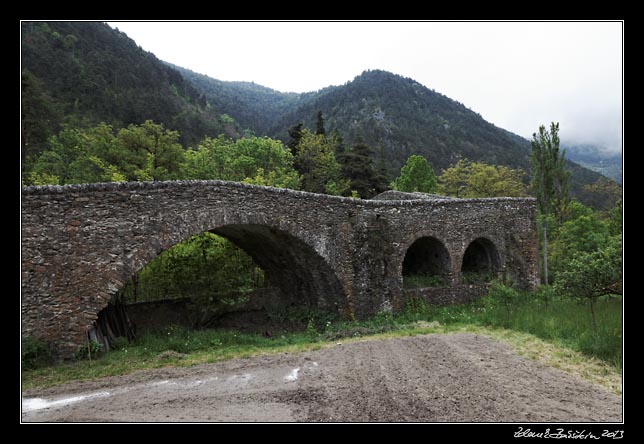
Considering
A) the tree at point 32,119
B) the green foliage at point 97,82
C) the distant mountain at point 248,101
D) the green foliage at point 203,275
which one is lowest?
the green foliage at point 203,275

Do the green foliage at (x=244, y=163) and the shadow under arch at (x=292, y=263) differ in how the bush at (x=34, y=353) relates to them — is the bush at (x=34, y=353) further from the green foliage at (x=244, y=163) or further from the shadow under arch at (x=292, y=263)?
the green foliage at (x=244, y=163)

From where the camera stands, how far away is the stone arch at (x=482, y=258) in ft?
53.7

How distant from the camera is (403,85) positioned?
356 ft

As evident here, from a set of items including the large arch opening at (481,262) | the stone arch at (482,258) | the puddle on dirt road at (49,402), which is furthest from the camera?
the stone arch at (482,258)

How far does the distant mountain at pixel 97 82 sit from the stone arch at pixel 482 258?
1282 inches

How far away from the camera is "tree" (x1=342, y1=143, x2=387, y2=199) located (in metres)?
32.0

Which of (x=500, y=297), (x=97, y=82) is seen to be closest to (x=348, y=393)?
(x=500, y=297)

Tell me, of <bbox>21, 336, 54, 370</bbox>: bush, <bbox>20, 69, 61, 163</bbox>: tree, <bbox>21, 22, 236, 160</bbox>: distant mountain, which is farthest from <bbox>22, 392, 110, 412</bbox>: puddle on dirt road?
<bbox>21, 22, 236, 160</bbox>: distant mountain

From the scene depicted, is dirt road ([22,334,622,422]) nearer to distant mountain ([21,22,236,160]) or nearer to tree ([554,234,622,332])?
tree ([554,234,622,332])

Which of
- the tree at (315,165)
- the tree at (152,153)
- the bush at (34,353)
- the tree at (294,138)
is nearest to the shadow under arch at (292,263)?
the bush at (34,353)

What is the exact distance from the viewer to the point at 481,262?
Result: 1711cm

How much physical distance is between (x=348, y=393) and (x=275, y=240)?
707 centimetres

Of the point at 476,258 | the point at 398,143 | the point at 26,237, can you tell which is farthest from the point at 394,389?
the point at 398,143

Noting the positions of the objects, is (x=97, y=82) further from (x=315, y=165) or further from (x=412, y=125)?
(x=412, y=125)
